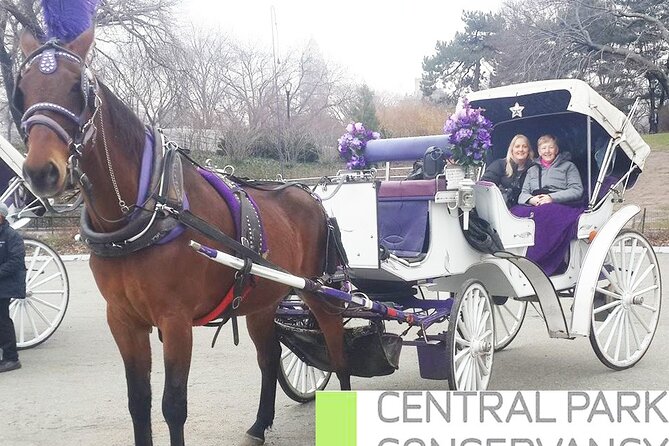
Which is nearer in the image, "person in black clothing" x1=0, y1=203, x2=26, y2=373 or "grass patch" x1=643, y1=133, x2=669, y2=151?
"person in black clothing" x1=0, y1=203, x2=26, y2=373

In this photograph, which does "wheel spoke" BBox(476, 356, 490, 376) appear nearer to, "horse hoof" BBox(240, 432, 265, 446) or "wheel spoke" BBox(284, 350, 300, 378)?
"wheel spoke" BBox(284, 350, 300, 378)

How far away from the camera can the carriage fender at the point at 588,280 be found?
5203 mm

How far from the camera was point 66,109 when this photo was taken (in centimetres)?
270

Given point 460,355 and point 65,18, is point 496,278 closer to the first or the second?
point 460,355

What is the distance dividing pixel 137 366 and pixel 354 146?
2.71m

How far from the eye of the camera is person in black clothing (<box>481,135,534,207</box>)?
6224mm

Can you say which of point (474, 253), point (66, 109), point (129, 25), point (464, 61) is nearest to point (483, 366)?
point (474, 253)

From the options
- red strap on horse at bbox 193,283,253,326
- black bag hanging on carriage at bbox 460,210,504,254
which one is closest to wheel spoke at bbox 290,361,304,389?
black bag hanging on carriage at bbox 460,210,504,254

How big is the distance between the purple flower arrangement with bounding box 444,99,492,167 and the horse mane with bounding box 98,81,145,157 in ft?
7.67

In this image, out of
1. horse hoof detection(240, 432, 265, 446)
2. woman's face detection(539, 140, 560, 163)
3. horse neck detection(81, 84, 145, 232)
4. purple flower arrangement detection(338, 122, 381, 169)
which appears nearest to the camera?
horse neck detection(81, 84, 145, 232)

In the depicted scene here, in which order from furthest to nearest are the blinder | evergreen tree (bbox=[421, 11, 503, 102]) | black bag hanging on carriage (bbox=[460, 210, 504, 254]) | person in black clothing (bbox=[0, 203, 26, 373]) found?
evergreen tree (bbox=[421, 11, 503, 102]), person in black clothing (bbox=[0, 203, 26, 373]), black bag hanging on carriage (bbox=[460, 210, 504, 254]), the blinder

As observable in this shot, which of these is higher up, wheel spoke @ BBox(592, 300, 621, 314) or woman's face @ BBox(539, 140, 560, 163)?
woman's face @ BBox(539, 140, 560, 163)

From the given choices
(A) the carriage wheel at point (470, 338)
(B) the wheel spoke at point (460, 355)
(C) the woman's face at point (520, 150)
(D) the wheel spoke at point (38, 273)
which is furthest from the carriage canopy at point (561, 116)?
(D) the wheel spoke at point (38, 273)

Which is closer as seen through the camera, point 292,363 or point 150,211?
point 150,211
